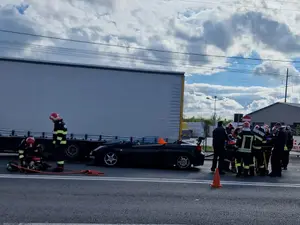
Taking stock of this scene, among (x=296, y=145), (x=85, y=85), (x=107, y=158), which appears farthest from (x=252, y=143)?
(x=296, y=145)

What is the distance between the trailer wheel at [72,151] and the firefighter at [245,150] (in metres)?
6.12

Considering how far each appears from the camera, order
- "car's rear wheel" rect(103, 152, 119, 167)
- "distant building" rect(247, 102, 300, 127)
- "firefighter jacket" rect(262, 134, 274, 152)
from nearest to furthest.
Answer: "firefighter jacket" rect(262, 134, 274, 152) < "car's rear wheel" rect(103, 152, 119, 167) < "distant building" rect(247, 102, 300, 127)

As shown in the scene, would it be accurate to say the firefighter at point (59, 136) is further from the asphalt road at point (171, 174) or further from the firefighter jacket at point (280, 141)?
the firefighter jacket at point (280, 141)

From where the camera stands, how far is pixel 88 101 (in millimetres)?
15070

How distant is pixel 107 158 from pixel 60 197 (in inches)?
201

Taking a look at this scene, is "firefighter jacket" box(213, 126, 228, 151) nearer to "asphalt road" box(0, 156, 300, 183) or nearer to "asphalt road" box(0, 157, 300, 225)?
"asphalt road" box(0, 156, 300, 183)

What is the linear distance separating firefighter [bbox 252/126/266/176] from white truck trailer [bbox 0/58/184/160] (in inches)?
Answer: 153

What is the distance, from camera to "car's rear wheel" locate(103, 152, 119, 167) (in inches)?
497

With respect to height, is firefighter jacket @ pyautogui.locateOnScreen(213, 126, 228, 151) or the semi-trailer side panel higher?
the semi-trailer side panel

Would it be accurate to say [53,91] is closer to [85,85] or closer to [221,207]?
[85,85]

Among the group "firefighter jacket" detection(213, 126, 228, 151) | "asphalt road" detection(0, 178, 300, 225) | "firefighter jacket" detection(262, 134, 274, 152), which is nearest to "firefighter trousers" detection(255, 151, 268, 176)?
"firefighter jacket" detection(262, 134, 274, 152)

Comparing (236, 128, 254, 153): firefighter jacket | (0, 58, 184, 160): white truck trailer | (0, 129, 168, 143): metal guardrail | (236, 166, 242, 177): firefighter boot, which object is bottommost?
(236, 166, 242, 177): firefighter boot

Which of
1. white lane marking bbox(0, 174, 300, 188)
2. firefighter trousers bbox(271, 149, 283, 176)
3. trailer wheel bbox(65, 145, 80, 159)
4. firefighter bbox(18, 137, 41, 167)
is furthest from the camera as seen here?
trailer wheel bbox(65, 145, 80, 159)

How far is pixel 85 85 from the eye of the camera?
15047mm
